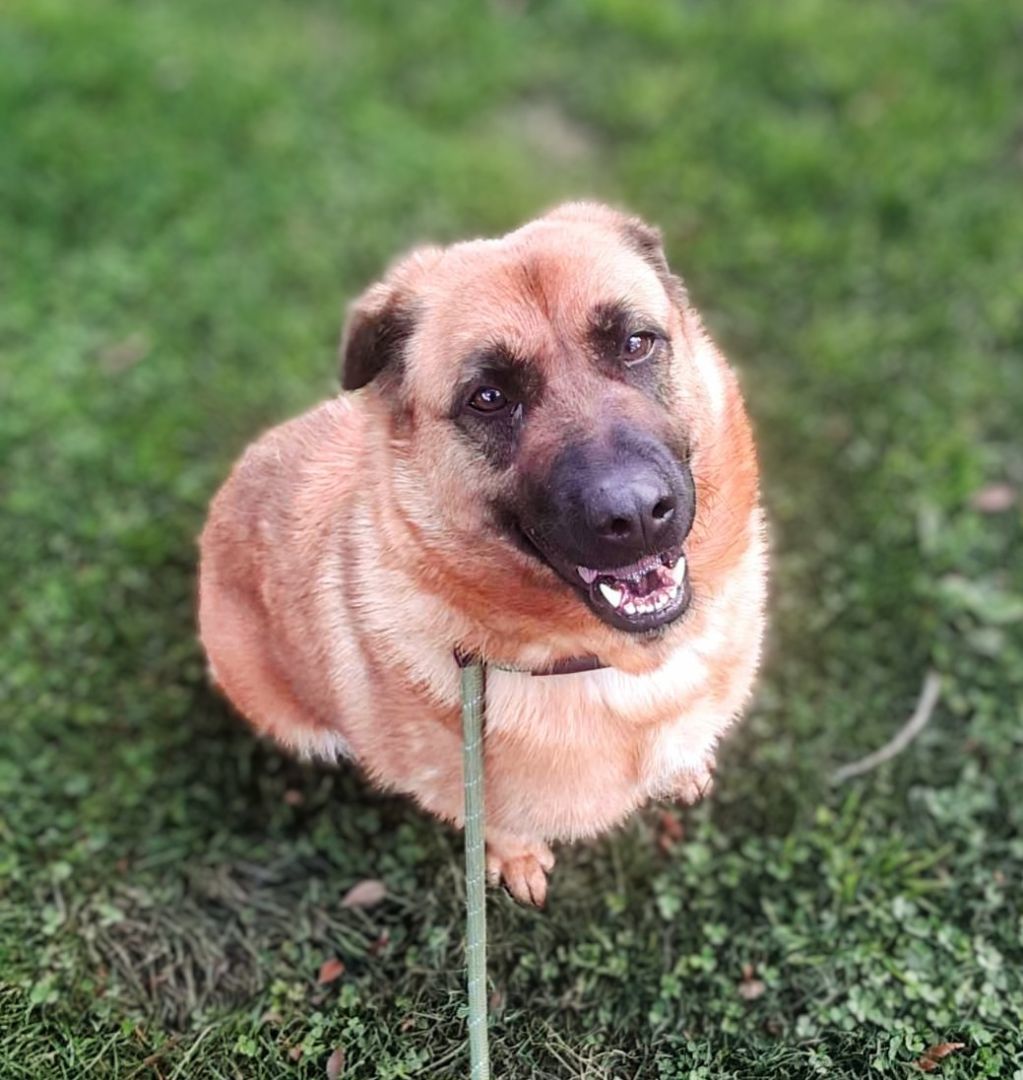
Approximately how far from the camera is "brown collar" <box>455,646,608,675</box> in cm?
283

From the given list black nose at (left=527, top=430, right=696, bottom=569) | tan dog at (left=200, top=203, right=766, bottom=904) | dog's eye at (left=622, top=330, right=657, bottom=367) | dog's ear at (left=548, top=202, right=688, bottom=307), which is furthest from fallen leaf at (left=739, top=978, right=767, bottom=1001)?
dog's ear at (left=548, top=202, right=688, bottom=307)

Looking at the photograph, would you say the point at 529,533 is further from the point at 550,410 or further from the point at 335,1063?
the point at 335,1063

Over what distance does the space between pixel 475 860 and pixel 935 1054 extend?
147 centimetres

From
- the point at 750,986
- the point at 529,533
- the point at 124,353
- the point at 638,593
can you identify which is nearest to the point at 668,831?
the point at 750,986

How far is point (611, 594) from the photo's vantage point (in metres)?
2.58

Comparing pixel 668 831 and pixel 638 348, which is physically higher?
pixel 638 348

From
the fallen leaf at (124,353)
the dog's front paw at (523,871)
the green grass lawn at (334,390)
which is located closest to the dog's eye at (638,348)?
the dog's front paw at (523,871)

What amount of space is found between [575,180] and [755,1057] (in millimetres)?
4343

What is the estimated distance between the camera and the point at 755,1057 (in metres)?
3.12

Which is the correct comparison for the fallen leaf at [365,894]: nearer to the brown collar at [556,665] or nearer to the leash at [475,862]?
the leash at [475,862]

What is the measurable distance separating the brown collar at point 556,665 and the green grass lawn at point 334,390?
0.98 meters

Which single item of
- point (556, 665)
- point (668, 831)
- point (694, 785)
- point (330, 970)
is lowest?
point (330, 970)

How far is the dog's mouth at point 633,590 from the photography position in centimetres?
256

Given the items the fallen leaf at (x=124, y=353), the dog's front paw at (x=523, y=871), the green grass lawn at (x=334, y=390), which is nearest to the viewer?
the green grass lawn at (x=334, y=390)
